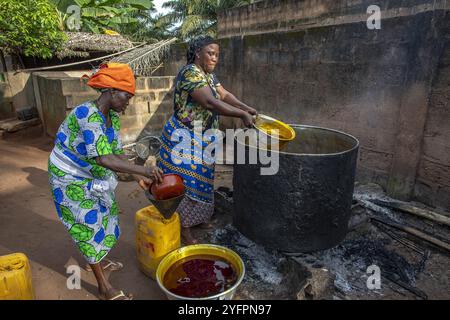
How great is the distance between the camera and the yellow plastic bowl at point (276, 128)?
2645 millimetres

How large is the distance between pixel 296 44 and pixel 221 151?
2495mm

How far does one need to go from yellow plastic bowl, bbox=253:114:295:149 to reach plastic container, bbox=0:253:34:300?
2024 mm

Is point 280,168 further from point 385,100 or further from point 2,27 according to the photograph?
point 2,27

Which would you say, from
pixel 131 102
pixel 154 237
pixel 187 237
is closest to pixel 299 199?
pixel 154 237

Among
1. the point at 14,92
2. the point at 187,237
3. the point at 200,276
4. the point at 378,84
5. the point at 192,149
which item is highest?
the point at 378,84

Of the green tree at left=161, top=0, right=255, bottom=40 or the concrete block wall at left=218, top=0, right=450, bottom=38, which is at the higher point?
the green tree at left=161, top=0, right=255, bottom=40

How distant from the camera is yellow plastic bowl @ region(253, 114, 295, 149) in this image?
2.64 m

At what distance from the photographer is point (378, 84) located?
4.10 m

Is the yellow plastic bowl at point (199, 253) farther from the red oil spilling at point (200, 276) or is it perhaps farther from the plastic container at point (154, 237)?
the plastic container at point (154, 237)

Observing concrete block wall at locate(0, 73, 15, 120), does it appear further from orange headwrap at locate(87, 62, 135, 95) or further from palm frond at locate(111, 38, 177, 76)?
orange headwrap at locate(87, 62, 135, 95)

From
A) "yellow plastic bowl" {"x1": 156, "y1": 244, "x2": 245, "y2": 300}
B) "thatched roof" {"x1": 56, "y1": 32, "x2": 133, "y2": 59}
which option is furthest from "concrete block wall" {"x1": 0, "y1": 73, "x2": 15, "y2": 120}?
"yellow plastic bowl" {"x1": 156, "y1": 244, "x2": 245, "y2": 300}

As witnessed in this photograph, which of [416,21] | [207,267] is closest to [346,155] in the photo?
[207,267]

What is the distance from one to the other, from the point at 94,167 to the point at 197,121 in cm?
99

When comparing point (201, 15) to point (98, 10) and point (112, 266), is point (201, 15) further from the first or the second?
point (112, 266)
